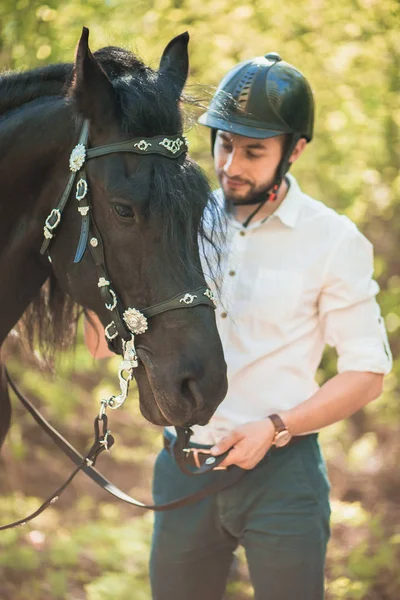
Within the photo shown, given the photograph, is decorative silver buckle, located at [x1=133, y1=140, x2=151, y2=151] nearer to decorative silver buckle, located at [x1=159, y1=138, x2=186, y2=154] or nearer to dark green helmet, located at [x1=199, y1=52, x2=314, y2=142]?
decorative silver buckle, located at [x1=159, y1=138, x2=186, y2=154]

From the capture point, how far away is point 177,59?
7.70ft

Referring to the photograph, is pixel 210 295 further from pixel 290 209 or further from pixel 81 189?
pixel 290 209

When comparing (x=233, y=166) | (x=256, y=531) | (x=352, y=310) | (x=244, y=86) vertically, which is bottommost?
(x=256, y=531)

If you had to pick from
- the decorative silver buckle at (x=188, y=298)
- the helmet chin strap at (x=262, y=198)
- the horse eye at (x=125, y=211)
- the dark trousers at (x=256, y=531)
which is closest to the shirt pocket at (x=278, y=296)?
the helmet chin strap at (x=262, y=198)

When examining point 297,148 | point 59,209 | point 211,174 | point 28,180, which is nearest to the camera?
point 59,209

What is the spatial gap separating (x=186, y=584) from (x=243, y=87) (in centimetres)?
176

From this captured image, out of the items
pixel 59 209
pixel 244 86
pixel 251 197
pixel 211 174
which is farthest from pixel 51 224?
pixel 211 174

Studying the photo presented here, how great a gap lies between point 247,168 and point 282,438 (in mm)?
930

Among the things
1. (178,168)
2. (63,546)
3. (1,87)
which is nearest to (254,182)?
(178,168)

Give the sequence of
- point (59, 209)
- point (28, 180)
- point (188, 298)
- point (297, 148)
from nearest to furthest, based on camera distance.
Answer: point (188, 298), point (59, 209), point (28, 180), point (297, 148)

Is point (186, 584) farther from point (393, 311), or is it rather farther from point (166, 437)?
point (393, 311)

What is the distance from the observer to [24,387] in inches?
227

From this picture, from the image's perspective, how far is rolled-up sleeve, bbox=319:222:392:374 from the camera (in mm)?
2426

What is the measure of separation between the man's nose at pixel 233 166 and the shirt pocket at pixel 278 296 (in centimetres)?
37
